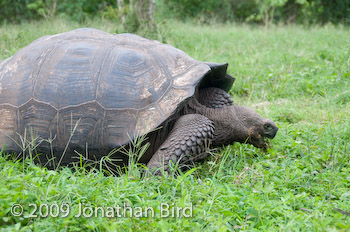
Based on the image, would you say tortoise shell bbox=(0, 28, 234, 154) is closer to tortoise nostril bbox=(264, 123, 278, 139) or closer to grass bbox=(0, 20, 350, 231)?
grass bbox=(0, 20, 350, 231)

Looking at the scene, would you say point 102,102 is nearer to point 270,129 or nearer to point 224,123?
point 224,123

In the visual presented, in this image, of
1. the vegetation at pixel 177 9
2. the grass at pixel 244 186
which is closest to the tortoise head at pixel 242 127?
the grass at pixel 244 186

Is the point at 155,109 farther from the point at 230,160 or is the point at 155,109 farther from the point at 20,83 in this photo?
the point at 20,83

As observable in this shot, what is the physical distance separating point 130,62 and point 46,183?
50.4 inches

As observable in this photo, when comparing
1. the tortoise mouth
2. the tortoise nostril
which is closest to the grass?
the tortoise mouth

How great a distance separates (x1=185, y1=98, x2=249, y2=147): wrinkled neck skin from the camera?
331 cm

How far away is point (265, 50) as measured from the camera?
721 centimetres

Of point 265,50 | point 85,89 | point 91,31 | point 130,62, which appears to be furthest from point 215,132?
point 265,50

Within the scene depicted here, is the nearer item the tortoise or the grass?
the grass

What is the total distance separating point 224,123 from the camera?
3338 millimetres

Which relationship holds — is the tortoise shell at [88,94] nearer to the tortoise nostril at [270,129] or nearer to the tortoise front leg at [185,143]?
the tortoise front leg at [185,143]

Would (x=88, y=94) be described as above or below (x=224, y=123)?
above

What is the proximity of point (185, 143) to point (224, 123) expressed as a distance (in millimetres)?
625

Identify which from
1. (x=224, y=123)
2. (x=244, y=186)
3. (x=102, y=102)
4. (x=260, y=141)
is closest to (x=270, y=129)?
(x=260, y=141)
